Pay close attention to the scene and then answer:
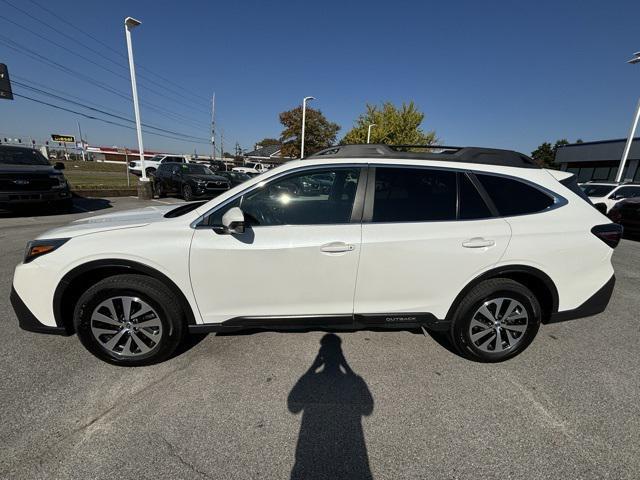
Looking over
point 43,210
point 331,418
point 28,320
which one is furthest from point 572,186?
point 43,210

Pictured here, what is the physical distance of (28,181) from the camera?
292 inches

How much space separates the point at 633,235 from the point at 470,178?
31.5 feet

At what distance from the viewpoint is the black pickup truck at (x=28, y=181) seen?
7176mm

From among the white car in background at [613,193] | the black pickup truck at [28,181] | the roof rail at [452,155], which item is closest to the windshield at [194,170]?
the black pickup truck at [28,181]

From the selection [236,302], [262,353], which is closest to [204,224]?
[236,302]

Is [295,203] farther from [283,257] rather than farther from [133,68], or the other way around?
[133,68]

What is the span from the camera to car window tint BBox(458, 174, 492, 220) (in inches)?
96.0

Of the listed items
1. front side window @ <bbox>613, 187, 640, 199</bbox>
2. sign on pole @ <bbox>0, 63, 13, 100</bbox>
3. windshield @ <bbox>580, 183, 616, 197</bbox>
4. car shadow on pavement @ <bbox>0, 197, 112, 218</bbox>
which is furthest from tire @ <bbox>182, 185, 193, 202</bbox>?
front side window @ <bbox>613, 187, 640, 199</bbox>

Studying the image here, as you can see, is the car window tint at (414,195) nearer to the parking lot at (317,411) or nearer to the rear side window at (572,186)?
the rear side window at (572,186)

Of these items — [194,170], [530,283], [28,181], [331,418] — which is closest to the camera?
[331,418]

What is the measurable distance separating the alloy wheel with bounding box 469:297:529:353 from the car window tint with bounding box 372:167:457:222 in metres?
0.87

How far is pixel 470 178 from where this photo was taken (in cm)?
249

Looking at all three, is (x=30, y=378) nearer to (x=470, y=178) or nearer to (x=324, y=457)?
(x=324, y=457)

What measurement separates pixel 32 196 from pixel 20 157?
166 centimetres
